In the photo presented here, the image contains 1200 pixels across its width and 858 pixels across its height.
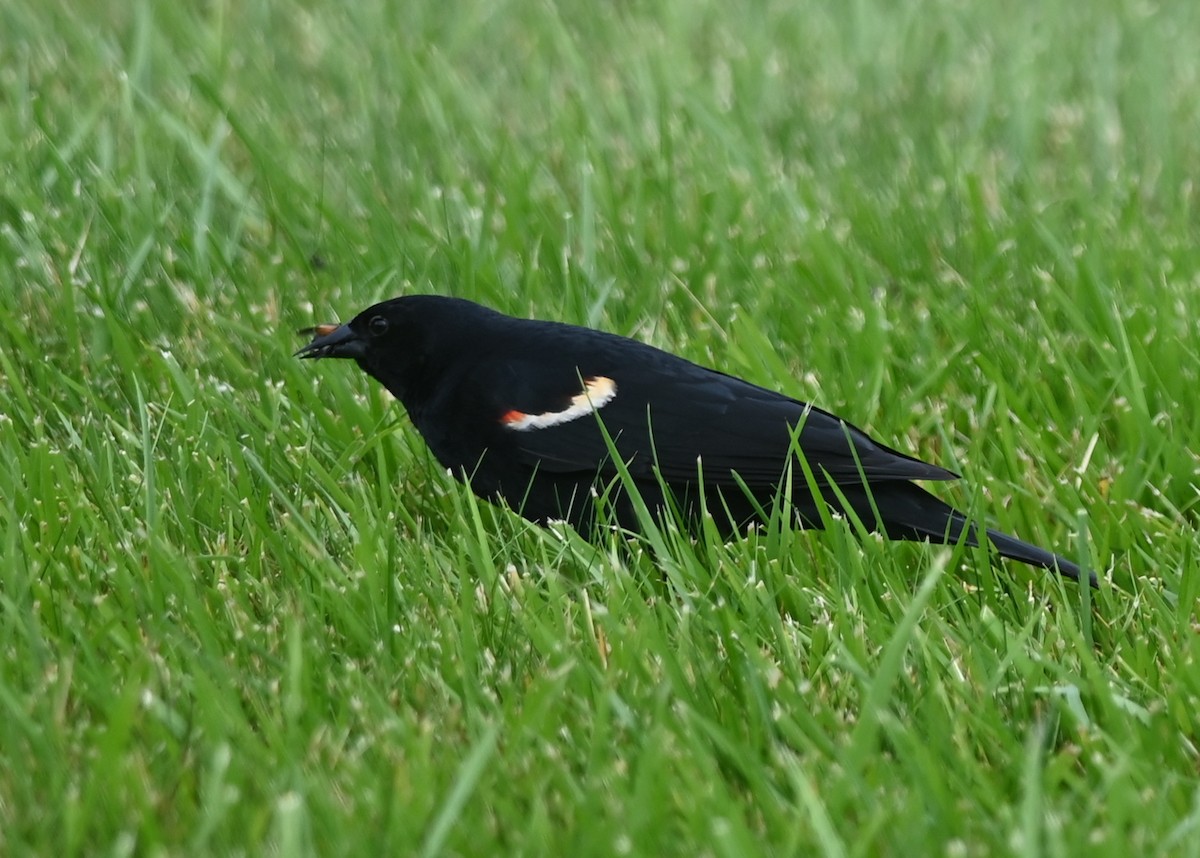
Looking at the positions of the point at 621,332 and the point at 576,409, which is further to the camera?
the point at 621,332

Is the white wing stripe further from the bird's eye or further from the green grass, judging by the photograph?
the bird's eye

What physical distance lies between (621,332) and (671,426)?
100 cm

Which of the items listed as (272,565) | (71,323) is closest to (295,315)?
(71,323)

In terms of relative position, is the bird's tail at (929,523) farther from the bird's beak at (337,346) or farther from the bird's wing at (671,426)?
the bird's beak at (337,346)

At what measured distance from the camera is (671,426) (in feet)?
11.4

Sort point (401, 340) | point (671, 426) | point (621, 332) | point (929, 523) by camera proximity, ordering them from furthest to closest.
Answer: point (621, 332)
point (401, 340)
point (671, 426)
point (929, 523)

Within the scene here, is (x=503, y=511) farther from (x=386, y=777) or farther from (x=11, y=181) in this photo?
(x=11, y=181)

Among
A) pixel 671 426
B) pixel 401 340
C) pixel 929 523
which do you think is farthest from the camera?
pixel 401 340

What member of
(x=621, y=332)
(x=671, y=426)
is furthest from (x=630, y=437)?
(x=621, y=332)

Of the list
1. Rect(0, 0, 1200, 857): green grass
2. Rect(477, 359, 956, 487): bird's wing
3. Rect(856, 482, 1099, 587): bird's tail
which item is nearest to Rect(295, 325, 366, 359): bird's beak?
Rect(0, 0, 1200, 857): green grass

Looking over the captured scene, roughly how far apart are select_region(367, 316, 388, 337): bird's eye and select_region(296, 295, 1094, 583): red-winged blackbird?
5.3 inches

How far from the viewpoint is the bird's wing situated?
11.1ft

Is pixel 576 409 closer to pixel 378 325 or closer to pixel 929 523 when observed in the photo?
pixel 378 325

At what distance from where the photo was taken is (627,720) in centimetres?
239
